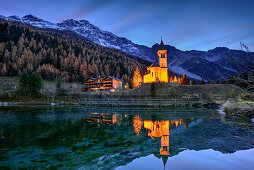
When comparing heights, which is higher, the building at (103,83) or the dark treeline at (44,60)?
the dark treeline at (44,60)

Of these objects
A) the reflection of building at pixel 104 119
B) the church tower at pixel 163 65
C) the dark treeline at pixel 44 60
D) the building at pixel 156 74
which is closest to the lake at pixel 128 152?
the reflection of building at pixel 104 119

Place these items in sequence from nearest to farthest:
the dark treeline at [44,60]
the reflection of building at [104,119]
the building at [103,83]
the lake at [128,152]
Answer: the lake at [128,152], the reflection of building at [104,119], the building at [103,83], the dark treeline at [44,60]

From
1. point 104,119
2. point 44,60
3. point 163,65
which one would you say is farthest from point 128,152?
point 44,60

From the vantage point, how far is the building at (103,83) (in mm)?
96688

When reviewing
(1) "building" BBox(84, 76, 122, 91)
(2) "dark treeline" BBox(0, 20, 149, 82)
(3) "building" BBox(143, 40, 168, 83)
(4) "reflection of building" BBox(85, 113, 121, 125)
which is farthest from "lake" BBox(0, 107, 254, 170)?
(2) "dark treeline" BBox(0, 20, 149, 82)

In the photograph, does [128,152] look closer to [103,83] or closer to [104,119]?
[104,119]

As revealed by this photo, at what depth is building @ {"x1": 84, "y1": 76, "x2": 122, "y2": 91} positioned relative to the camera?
9669cm

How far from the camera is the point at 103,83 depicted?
100938mm

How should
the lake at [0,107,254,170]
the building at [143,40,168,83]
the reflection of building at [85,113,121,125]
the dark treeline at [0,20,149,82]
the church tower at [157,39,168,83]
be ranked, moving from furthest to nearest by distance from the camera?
the dark treeline at [0,20,149,82] < the church tower at [157,39,168,83] < the building at [143,40,168,83] < the reflection of building at [85,113,121,125] < the lake at [0,107,254,170]

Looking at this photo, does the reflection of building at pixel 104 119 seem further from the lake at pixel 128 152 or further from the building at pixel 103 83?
Answer: the building at pixel 103 83

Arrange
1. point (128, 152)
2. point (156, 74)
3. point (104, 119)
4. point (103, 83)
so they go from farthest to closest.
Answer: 1. point (103, 83)
2. point (156, 74)
3. point (104, 119)
4. point (128, 152)

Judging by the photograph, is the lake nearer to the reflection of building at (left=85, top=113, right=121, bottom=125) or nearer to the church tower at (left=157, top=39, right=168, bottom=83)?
the reflection of building at (left=85, top=113, right=121, bottom=125)

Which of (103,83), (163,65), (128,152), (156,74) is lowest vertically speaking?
(128,152)

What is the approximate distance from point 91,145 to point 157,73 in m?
78.5
